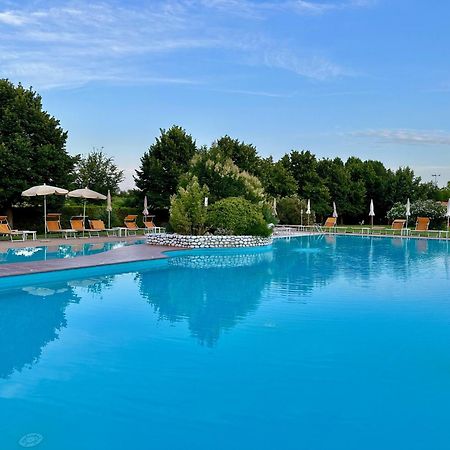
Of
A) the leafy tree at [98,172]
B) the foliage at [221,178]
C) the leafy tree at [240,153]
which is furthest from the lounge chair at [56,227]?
the leafy tree at [98,172]

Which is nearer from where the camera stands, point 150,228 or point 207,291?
point 207,291

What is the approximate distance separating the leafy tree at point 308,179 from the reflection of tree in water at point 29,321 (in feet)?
75.5

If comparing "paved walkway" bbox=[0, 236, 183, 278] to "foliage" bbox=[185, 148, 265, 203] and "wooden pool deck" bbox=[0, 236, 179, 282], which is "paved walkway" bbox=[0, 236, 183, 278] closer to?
"wooden pool deck" bbox=[0, 236, 179, 282]

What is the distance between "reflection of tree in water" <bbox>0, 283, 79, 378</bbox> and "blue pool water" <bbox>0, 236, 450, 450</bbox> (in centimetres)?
3

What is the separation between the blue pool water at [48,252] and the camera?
12.7m

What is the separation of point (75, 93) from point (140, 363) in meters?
18.4

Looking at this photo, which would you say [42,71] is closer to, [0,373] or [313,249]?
[313,249]

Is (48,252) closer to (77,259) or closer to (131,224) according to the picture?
(77,259)

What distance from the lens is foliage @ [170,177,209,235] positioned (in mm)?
16875

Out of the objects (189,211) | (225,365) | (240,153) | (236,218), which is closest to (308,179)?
(240,153)

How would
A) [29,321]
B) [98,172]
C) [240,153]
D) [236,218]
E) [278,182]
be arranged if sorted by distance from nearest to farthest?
[29,321]
[236,218]
[240,153]
[278,182]
[98,172]

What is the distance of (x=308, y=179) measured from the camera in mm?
31609

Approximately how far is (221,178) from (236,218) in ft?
7.61

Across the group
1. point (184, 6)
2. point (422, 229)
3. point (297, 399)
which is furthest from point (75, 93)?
point (297, 399)
